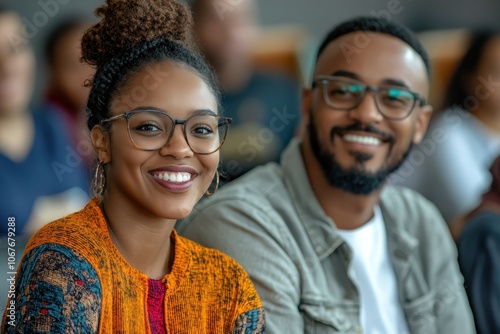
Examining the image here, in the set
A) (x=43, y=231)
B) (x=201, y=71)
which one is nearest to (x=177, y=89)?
(x=201, y=71)

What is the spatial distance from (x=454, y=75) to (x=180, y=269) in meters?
2.01

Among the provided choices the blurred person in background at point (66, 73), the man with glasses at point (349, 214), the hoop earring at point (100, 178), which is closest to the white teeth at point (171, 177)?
the hoop earring at point (100, 178)

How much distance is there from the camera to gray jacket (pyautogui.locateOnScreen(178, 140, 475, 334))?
1.52m

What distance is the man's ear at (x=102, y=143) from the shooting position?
4.00 ft

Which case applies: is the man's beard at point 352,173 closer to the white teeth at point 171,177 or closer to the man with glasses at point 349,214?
the man with glasses at point 349,214

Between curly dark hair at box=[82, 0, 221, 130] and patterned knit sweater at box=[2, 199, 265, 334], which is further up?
curly dark hair at box=[82, 0, 221, 130]

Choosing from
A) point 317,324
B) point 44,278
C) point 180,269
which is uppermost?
point 44,278

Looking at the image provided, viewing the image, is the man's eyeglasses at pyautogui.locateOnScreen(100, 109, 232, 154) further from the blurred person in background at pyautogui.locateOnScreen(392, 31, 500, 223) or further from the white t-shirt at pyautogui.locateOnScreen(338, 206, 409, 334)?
the blurred person in background at pyautogui.locateOnScreen(392, 31, 500, 223)

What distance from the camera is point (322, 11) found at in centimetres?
358

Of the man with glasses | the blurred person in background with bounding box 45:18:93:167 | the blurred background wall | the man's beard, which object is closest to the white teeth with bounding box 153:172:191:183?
the man with glasses

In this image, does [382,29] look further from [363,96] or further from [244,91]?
[244,91]

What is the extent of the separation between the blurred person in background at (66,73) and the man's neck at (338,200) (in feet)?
3.86

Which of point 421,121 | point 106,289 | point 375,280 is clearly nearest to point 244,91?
point 421,121

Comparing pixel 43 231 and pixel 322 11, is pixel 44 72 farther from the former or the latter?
pixel 43 231
